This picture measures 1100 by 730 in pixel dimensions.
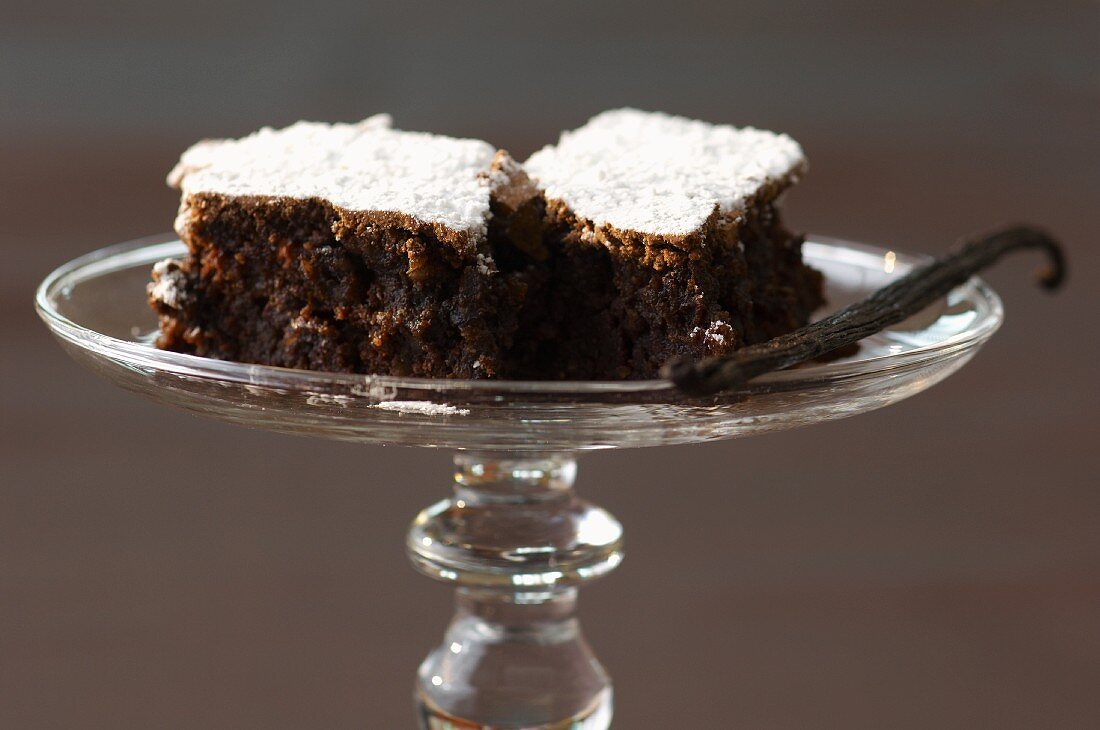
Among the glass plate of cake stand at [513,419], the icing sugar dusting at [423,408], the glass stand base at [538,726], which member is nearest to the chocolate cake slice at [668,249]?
the glass plate of cake stand at [513,419]

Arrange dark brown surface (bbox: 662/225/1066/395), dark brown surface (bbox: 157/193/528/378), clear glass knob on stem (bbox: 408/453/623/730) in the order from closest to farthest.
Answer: dark brown surface (bbox: 662/225/1066/395), dark brown surface (bbox: 157/193/528/378), clear glass knob on stem (bbox: 408/453/623/730)

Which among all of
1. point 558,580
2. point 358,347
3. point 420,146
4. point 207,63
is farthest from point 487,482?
point 207,63

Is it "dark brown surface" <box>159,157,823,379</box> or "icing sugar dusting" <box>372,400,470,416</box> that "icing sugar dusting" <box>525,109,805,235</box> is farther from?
"icing sugar dusting" <box>372,400,470,416</box>

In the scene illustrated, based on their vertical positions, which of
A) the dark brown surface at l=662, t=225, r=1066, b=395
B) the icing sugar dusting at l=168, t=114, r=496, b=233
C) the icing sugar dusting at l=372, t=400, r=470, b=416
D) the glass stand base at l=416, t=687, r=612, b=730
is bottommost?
the glass stand base at l=416, t=687, r=612, b=730

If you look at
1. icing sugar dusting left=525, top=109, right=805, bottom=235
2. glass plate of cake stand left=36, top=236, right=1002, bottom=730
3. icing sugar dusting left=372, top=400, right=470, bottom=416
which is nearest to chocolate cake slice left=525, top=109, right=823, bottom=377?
icing sugar dusting left=525, top=109, right=805, bottom=235

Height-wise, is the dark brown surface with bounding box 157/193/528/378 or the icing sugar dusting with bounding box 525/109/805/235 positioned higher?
the icing sugar dusting with bounding box 525/109/805/235

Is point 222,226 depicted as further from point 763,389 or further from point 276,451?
point 276,451

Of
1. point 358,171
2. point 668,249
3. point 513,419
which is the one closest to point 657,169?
point 668,249

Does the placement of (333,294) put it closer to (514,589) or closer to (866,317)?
(514,589)
